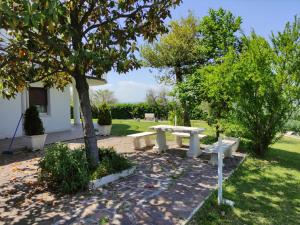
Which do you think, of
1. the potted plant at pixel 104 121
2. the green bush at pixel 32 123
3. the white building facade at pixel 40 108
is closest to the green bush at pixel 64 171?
the green bush at pixel 32 123

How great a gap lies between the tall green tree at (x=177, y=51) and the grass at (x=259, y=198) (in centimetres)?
835

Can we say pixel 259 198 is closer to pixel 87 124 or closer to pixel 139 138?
pixel 87 124

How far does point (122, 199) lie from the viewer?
20.0ft

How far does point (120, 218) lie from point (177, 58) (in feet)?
46.1

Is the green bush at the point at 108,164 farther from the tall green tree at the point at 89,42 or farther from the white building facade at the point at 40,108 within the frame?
the white building facade at the point at 40,108

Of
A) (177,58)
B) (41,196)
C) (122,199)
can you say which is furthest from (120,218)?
(177,58)

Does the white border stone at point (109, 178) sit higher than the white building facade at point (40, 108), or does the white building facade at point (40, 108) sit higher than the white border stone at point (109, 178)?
the white building facade at point (40, 108)

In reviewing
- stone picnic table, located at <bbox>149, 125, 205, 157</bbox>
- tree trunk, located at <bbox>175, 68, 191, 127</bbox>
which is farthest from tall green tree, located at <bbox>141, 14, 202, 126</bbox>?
stone picnic table, located at <bbox>149, 125, 205, 157</bbox>

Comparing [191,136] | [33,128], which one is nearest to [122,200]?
[191,136]

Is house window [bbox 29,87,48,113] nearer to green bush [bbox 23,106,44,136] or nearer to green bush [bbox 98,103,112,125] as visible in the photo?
green bush [bbox 98,103,112,125]

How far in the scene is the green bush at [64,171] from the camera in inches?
253

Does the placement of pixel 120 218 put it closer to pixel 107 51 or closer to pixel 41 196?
pixel 41 196

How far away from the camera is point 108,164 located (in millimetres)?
7375

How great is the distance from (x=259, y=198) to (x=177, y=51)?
13.0m
